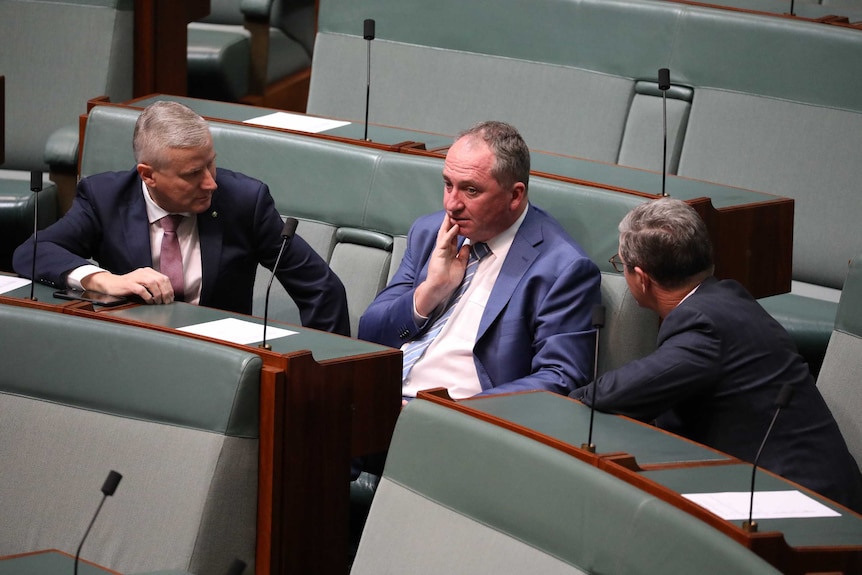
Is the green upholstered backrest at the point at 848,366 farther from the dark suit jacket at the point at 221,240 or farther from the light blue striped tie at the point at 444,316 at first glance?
the dark suit jacket at the point at 221,240

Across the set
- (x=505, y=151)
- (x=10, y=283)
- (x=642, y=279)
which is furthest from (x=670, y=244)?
(x=10, y=283)

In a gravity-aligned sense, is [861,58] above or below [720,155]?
above

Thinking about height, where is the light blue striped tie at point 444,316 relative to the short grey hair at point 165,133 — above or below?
below

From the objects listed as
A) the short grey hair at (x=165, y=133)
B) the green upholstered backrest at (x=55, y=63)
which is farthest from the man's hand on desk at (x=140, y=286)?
the green upholstered backrest at (x=55, y=63)

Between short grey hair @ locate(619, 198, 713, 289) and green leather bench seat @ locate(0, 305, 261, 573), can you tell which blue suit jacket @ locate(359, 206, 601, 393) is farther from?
green leather bench seat @ locate(0, 305, 261, 573)

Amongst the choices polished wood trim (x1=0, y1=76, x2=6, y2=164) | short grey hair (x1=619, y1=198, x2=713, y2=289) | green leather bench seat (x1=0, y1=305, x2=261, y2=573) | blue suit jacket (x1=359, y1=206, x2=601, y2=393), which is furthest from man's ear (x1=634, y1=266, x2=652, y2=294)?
polished wood trim (x1=0, y1=76, x2=6, y2=164)

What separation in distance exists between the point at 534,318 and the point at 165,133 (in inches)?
17.8

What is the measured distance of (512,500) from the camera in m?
0.92

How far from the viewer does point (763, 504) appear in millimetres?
895

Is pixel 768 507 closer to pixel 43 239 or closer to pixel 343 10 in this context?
pixel 43 239

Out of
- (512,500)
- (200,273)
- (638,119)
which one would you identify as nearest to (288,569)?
(512,500)

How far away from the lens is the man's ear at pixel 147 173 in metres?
1.37

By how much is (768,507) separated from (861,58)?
42.4 inches

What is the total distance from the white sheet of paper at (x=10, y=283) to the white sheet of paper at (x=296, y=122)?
1.61 feet
